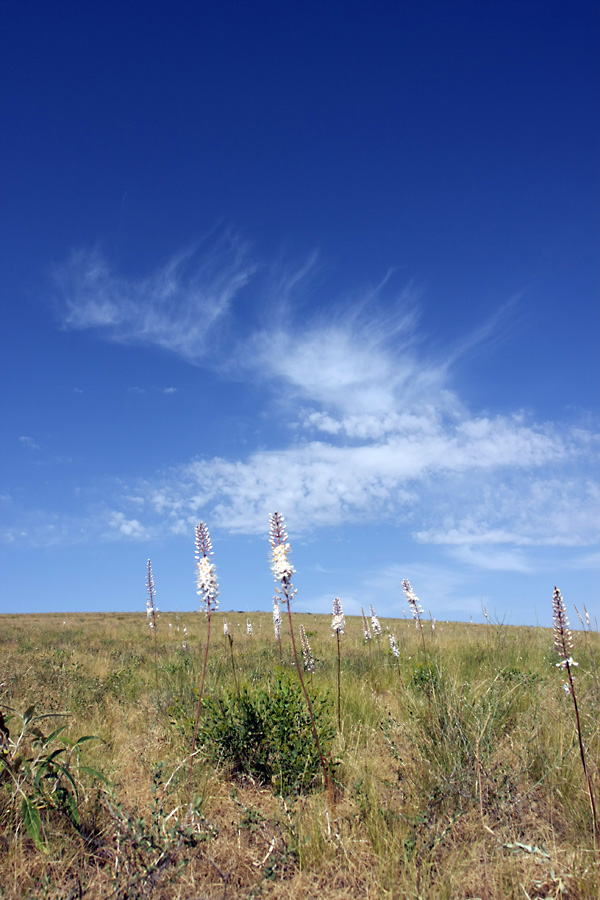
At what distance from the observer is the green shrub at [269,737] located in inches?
187

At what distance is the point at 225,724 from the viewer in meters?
5.17

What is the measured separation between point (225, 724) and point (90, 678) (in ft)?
17.9

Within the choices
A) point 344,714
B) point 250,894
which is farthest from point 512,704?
point 250,894

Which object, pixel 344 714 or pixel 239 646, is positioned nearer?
pixel 344 714

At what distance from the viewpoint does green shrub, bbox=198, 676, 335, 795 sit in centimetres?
476

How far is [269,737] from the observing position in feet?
16.5

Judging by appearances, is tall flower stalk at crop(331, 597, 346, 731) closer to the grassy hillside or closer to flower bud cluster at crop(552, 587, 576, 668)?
the grassy hillside

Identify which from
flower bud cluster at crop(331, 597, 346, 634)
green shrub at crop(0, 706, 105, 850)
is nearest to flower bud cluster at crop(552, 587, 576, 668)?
flower bud cluster at crop(331, 597, 346, 634)

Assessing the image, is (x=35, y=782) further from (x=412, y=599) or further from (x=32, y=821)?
(x=412, y=599)

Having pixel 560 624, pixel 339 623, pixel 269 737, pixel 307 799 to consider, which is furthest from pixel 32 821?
pixel 560 624

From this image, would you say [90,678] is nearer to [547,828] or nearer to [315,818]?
[315,818]

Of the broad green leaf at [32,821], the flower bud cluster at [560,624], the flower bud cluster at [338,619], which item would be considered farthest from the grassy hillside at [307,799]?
the flower bud cluster at [560,624]

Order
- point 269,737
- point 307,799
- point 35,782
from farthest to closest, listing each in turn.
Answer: point 269,737
point 307,799
point 35,782

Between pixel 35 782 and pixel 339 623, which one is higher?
pixel 339 623
